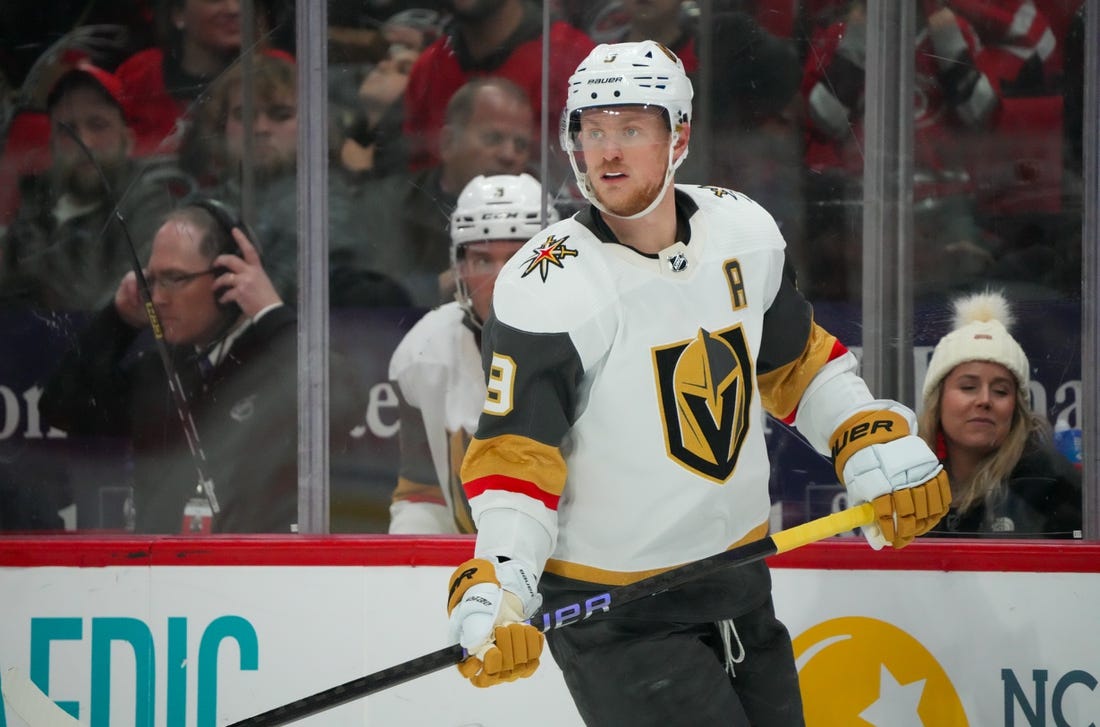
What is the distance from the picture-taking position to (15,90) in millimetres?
3043

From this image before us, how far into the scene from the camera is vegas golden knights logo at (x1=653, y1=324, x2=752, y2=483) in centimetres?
195

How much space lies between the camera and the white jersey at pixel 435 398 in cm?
304

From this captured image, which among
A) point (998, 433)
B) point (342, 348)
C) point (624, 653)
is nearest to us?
point (624, 653)

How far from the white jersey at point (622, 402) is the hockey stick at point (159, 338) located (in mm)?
1345

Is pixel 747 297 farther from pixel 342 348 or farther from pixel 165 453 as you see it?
pixel 165 453

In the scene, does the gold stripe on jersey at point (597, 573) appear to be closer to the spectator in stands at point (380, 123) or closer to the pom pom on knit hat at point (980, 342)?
the pom pom on knit hat at point (980, 342)

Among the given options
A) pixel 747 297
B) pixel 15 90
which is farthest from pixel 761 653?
pixel 15 90

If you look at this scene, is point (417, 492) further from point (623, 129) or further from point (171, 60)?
point (623, 129)

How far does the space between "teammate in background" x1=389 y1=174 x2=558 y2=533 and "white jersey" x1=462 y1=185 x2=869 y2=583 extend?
3.31ft

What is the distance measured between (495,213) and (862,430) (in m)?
1.22

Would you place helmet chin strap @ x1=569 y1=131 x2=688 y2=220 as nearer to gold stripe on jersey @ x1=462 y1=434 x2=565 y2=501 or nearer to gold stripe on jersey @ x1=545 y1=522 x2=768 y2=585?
gold stripe on jersey @ x1=462 y1=434 x2=565 y2=501

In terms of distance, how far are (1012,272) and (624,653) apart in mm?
1436

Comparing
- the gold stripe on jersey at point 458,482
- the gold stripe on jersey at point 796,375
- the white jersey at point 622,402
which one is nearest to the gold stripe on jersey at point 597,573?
the white jersey at point 622,402

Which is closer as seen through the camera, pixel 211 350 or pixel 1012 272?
pixel 1012 272
